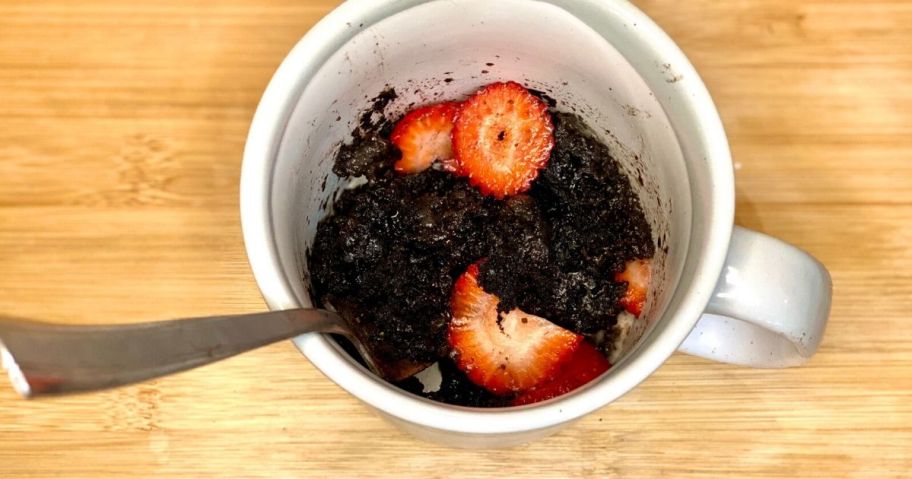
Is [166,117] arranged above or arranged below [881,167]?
above

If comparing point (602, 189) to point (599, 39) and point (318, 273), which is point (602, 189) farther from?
point (318, 273)

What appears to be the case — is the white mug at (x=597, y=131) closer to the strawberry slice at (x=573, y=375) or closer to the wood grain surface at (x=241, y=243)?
the strawberry slice at (x=573, y=375)

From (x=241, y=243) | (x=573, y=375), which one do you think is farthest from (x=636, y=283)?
(x=241, y=243)

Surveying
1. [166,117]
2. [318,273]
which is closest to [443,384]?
[318,273]

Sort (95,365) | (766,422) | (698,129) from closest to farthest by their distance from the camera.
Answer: (95,365) < (698,129) < (766,422)

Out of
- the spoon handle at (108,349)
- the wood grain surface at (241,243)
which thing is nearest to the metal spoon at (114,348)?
the spoon handle at (108,349)

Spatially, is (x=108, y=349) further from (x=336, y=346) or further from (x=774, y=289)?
(x=774, y=289)
